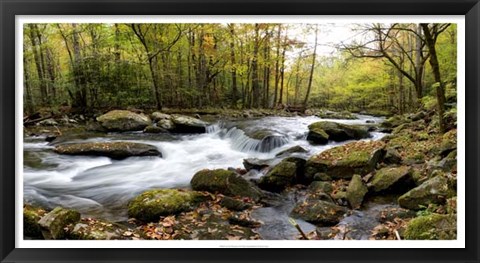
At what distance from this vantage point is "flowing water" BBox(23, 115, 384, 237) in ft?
8.77

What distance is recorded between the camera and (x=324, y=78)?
283 centimetres

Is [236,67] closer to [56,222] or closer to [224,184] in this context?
[224,184]

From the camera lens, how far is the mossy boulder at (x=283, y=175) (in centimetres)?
289

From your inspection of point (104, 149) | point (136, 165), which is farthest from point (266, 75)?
point (104, 149)

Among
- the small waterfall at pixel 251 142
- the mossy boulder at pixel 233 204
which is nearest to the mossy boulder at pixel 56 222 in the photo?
the mossy boulder at pixel 233 204

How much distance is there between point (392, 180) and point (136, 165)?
2.04 meters

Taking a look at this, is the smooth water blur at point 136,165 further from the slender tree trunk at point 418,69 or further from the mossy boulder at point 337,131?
the slender tree trunk at point 418,69

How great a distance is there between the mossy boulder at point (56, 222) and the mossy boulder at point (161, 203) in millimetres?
438

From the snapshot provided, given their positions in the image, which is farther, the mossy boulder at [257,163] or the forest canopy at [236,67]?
the mossy boulder at [257,163]

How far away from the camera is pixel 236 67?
2928 mm
